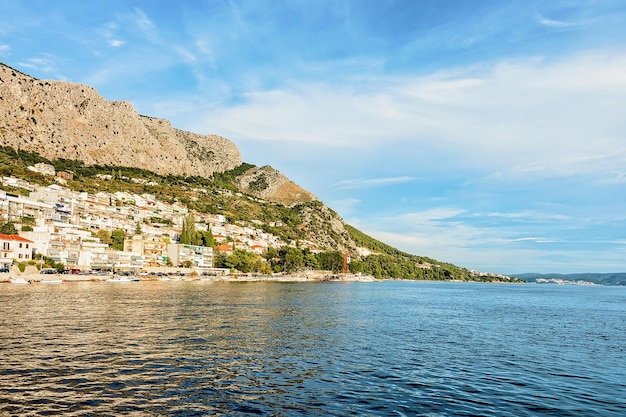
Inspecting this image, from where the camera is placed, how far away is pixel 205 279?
164m

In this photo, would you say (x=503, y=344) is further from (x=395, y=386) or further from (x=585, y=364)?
(x=395, y=386)

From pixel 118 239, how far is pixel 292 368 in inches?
6576

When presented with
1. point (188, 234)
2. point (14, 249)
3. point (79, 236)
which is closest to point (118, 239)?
point (79, 236)

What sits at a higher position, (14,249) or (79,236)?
(79,236)

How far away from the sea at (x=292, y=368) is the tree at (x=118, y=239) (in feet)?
422

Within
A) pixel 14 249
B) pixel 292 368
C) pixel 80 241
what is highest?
pixel 80 241

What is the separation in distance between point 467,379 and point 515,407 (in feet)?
16.3

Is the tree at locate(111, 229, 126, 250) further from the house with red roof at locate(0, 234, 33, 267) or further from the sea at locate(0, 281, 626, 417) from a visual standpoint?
the sea at locate(0, 281, 626, 417)

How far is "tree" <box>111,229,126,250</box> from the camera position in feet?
560

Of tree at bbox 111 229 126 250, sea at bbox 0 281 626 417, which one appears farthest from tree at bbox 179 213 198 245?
sea at bbox 0 281 626 417

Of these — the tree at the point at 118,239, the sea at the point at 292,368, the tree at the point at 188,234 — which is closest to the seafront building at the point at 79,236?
the tree at the point at 118,239

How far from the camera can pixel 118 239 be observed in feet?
575

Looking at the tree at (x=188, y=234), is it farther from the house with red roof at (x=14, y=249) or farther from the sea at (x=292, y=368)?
the sea at (x=292, y=368)

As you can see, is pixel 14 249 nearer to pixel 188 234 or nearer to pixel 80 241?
pixel 80 241
